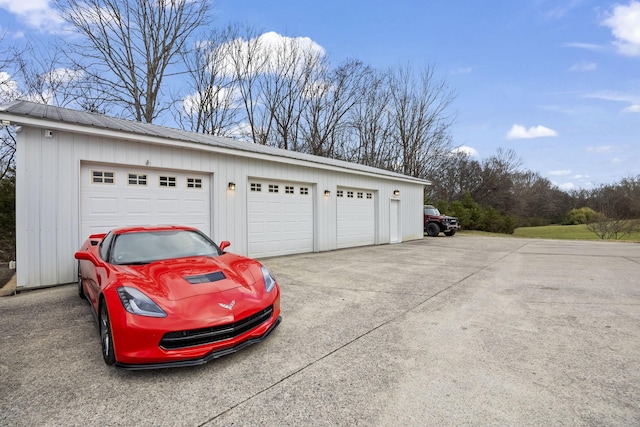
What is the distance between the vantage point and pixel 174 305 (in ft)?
8.24

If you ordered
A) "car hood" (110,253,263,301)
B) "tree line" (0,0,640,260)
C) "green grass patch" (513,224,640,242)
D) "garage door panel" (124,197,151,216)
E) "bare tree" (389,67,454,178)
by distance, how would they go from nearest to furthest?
"car hood" (110,253,263,301)
"garage door panel" (124,197,151,216)
"tree line" (0,0,640,260)
"green grass patch" (513,224,640,242)
"bare tree" (389,67,454,178)

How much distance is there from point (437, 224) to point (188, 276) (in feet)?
55.8

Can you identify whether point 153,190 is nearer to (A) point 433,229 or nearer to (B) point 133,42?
(B) point 133,42

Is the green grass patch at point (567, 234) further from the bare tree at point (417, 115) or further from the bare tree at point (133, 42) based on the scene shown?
the bare tree at point (133, 42)

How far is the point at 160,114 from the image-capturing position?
17.0 m

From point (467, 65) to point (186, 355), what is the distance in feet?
51.8

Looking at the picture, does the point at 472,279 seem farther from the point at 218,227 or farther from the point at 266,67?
the point at 266,67

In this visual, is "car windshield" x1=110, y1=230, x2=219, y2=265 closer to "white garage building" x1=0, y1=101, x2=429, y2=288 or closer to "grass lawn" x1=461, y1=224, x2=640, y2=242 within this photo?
"white garage building" x1=0, y1=101, x2=429, y2=288

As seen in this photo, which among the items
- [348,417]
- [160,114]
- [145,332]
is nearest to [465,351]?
[348,417]

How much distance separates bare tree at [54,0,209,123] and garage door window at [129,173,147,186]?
457 inches

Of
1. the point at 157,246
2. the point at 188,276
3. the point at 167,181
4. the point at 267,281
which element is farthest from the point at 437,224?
the point at 188,276

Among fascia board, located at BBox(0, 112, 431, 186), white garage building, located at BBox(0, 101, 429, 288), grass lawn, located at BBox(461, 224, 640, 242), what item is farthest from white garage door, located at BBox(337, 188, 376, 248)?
grass lawn, located at BBox(461, 224, 640, 242)

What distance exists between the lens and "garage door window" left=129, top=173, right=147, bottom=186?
21.4ft

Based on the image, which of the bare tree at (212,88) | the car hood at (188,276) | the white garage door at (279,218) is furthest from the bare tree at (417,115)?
the car hood at (188,276)
